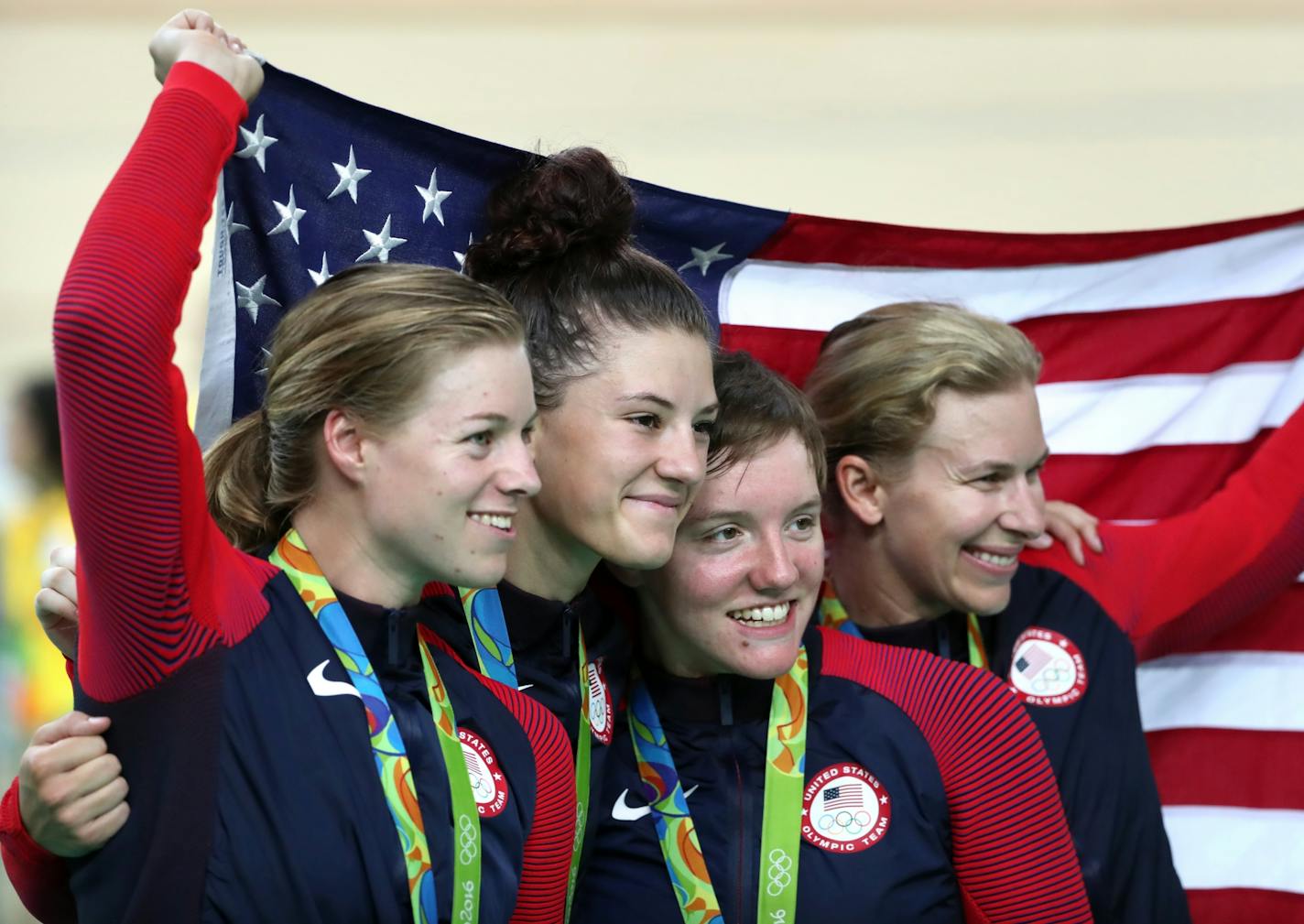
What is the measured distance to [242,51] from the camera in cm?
201

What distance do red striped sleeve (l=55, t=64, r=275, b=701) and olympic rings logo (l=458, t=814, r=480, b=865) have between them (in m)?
0.36

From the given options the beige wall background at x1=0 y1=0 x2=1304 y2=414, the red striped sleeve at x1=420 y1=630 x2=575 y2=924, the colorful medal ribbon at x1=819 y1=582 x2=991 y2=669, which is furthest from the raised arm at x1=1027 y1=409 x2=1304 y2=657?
the beige wall background at x1=0 y1=0 x2=1304 y2=414

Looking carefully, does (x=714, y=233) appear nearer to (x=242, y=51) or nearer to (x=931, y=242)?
(x=931, y=242)

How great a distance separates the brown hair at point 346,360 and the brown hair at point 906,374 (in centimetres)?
88

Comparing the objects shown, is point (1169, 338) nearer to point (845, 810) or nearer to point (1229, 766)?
point (1229, 766)

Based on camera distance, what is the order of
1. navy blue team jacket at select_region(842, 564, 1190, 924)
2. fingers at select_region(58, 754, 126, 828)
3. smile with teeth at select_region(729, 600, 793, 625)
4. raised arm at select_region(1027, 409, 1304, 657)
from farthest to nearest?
raised arm at select_region(1027, 409, 1304, 657) → navy blue team jacket at select_region(842, 564, 1190, 924) → smile with teeth at select_region(729, 600, 793, 625) → fingers at select_region(58, 754, 126, 828)

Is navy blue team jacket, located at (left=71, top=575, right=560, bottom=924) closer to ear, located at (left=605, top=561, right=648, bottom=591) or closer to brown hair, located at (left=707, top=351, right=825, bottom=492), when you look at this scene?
ear, located at (left=605, top=561, right=648, bottom=591)

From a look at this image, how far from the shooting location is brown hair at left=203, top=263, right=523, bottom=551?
6.35 ft

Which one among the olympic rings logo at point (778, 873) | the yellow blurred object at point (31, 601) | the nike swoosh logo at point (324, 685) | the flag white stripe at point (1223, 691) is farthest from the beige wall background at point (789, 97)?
the nike swoosh logo at point (324, 685)

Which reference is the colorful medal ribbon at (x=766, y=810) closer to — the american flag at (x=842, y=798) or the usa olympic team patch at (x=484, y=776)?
the american flag at (x=842, y=798)

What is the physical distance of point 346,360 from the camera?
1953mm

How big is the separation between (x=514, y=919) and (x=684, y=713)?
0.42 meters

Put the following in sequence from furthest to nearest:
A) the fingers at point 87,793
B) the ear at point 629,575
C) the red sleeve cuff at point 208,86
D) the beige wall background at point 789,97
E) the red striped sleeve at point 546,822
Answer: the beige wall background at point 789,97 < the ear at point 629,575 < the red striped sleeve at point 546,822 < the red sleeve cuff at point 208,86 < the fingers at point 87,793

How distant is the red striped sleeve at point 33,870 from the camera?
1.93 meters
